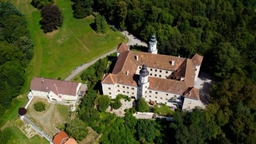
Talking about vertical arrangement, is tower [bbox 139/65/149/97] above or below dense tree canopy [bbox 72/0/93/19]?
above

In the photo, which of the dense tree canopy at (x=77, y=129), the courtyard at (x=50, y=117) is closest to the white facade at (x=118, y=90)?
the dense tree canopy at (x=77, y=129)

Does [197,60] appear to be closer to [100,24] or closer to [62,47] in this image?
[100,24]

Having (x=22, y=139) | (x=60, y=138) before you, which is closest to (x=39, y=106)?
(x=22, y=139)

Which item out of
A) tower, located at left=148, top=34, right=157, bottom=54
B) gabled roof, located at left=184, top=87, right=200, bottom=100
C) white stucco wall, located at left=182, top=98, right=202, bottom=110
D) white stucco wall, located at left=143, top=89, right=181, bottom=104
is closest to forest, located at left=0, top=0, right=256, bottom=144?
white stucco wall, located at left=182, top=98, right=202, bottom=110

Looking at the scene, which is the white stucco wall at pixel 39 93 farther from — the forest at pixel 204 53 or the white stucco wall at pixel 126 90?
the white stucco wall at pixel 126 90

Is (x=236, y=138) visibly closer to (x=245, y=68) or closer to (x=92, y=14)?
(x=245, y=68)

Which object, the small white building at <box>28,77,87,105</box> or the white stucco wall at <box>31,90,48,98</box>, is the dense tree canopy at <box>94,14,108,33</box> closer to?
the small white building at <box>28,77,87,105</box>
